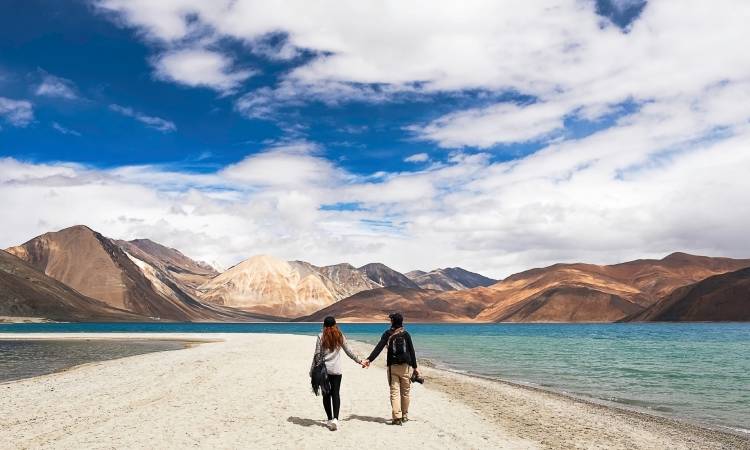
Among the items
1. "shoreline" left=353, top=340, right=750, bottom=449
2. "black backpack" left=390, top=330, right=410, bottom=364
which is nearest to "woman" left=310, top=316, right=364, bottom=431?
"black backpack" left=390, top=330, right=410, bottom=364

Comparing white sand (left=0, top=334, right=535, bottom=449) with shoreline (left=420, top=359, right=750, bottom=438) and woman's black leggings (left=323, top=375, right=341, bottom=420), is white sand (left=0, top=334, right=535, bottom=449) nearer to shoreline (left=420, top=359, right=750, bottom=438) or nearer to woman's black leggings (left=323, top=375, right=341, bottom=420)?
woman's black leggings (left=323, top=375, right=341, bottom=420)

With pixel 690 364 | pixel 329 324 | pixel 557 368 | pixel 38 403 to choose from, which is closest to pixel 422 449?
pixel 329 324

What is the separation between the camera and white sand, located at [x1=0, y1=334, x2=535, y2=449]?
1441cm

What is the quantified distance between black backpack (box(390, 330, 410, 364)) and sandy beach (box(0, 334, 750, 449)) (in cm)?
187

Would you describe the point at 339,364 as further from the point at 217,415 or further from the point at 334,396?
the point at 217,415

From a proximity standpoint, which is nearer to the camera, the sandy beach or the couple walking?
the sandy beach

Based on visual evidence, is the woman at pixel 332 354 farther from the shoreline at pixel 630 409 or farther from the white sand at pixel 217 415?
the shoreline at pixel 630 409

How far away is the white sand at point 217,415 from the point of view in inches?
567

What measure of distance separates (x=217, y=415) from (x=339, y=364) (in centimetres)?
444

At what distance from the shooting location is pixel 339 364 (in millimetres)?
15836

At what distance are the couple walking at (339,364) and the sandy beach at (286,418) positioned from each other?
0.66m

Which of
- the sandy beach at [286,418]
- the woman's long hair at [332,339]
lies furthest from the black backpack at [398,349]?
the sandy beach at [286,418]

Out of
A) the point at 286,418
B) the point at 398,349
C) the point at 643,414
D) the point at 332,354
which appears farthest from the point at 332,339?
the point at 643,414

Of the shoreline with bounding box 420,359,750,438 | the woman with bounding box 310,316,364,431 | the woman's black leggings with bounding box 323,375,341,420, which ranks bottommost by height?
the shoreline with bounding box 420,359,750,438
